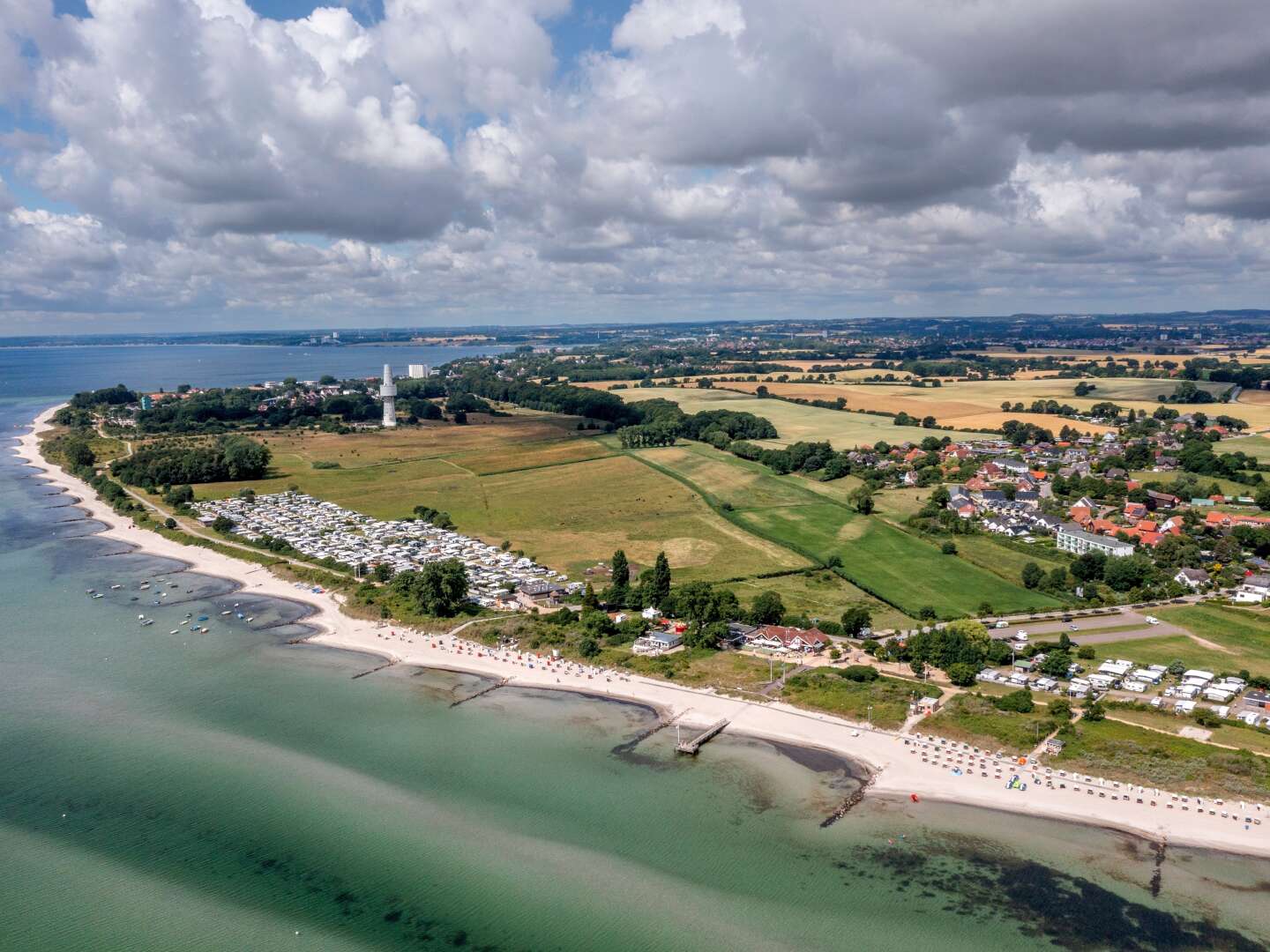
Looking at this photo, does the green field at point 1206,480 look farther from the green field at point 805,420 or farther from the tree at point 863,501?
the tree at point 863,501

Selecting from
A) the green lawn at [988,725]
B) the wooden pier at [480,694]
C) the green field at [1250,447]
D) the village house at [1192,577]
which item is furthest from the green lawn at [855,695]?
the green field at [1250,447]

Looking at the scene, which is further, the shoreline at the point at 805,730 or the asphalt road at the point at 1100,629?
the asphalt road at the point at 1100,629

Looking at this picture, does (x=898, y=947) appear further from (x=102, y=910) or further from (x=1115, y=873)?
(x=102, y=910)

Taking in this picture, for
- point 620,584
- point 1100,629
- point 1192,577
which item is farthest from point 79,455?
point 1192,577

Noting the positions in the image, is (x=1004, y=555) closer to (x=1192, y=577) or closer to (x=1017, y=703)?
(x=1192, y=577)

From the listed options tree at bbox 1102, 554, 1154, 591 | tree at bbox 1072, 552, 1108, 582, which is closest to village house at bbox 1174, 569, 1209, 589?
tree at bbox 1102, 554, 1154, 591
